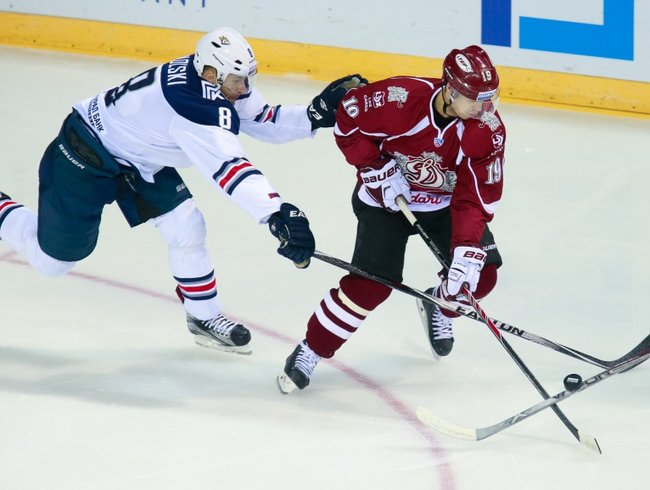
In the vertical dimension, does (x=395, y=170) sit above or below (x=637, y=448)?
above

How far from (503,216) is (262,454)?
228 cm

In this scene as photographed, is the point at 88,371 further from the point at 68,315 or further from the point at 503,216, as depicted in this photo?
the point at 503,216

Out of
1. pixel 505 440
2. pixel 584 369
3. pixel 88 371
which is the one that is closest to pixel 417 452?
pixel 505 440

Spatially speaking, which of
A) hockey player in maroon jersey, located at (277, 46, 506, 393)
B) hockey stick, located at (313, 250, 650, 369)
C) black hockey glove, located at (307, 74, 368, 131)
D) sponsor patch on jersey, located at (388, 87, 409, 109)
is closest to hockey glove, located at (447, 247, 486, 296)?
hockey player in maroon jersey, located at (277, 46, 506, 393)

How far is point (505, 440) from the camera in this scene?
330 centimetres

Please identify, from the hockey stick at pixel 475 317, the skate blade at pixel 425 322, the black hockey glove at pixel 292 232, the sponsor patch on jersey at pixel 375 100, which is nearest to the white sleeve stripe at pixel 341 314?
the hockey stick at pixel 475 317

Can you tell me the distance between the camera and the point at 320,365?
12.6 ft

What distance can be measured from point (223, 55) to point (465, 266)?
99 centimetres

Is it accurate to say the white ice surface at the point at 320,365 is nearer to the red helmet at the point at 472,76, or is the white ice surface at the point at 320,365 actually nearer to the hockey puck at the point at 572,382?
the hockey puck at the point at 572,382

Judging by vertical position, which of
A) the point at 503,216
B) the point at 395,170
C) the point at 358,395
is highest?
the point at 395,170

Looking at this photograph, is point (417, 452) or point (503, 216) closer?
point (417, 452)

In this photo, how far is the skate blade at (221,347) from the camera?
3.90 m

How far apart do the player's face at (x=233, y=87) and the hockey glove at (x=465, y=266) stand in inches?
33.7

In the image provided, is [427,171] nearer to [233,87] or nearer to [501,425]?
[233,87]
